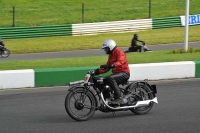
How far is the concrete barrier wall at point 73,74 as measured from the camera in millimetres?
Result: 13641

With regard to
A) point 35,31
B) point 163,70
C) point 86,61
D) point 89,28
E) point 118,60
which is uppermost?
point 89,28

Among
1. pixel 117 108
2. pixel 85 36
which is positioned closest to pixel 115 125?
pixel 117 108

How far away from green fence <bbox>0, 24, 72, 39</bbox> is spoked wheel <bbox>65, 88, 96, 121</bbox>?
22.6 metres

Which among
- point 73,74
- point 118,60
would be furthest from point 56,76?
point 118,60

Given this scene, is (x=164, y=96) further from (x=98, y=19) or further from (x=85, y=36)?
(x=98, y=19)

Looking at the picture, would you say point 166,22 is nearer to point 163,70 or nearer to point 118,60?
point 163,70

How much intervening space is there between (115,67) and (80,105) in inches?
40.6

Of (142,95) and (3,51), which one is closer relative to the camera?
(142,95)

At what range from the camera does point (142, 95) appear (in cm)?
1032

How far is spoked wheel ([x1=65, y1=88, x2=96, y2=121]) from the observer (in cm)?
957

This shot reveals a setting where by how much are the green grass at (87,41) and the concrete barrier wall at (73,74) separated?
48.6 feet

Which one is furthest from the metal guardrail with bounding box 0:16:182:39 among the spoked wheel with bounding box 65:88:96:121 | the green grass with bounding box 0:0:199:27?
the spoked wheel with bounding box 65:88:96:121

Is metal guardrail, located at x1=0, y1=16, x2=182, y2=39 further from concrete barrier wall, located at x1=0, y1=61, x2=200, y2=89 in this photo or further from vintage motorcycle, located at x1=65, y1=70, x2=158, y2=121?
vintage motorcycle, located at x1=65, y1=70, x2=158, y2=121

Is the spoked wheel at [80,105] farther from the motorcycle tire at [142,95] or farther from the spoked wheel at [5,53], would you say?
the spoked wheel at [5,53]
